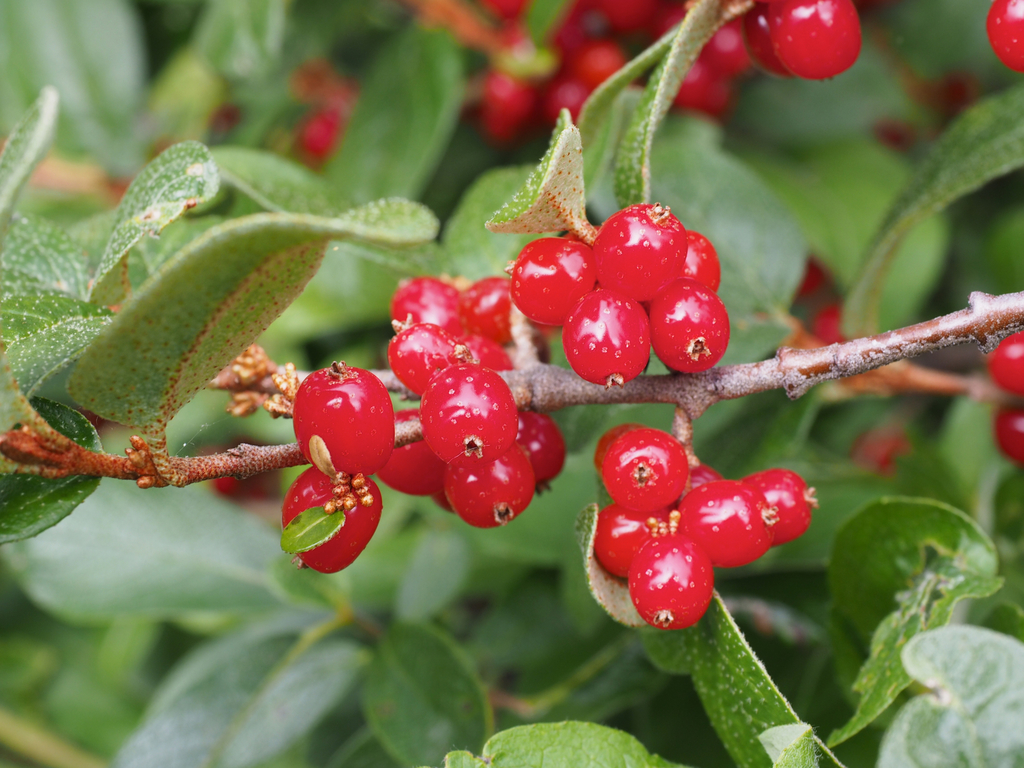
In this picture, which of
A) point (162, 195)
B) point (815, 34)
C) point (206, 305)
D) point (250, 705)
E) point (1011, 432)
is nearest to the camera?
point (206, 305)

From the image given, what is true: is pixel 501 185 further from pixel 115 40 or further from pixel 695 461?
pixel 115 40

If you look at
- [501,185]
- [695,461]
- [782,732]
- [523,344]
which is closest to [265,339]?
[501,185]

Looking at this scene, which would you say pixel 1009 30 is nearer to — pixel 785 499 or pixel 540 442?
pixel 785 499

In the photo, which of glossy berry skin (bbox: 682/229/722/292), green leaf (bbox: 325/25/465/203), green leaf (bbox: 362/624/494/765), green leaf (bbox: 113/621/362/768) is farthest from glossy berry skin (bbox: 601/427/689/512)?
green leaf (bbox: 325/25/465/203)

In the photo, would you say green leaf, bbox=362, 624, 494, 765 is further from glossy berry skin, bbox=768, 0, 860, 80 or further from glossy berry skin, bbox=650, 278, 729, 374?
glossy berry skin, bbox=768, 0, 860, 80

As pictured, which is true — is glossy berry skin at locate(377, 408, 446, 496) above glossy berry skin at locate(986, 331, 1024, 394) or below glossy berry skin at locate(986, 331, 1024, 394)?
above

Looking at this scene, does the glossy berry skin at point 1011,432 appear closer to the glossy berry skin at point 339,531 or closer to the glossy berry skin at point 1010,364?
the glossy berry skin at point 1010,364

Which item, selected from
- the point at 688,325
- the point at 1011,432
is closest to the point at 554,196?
the point at 688,325
